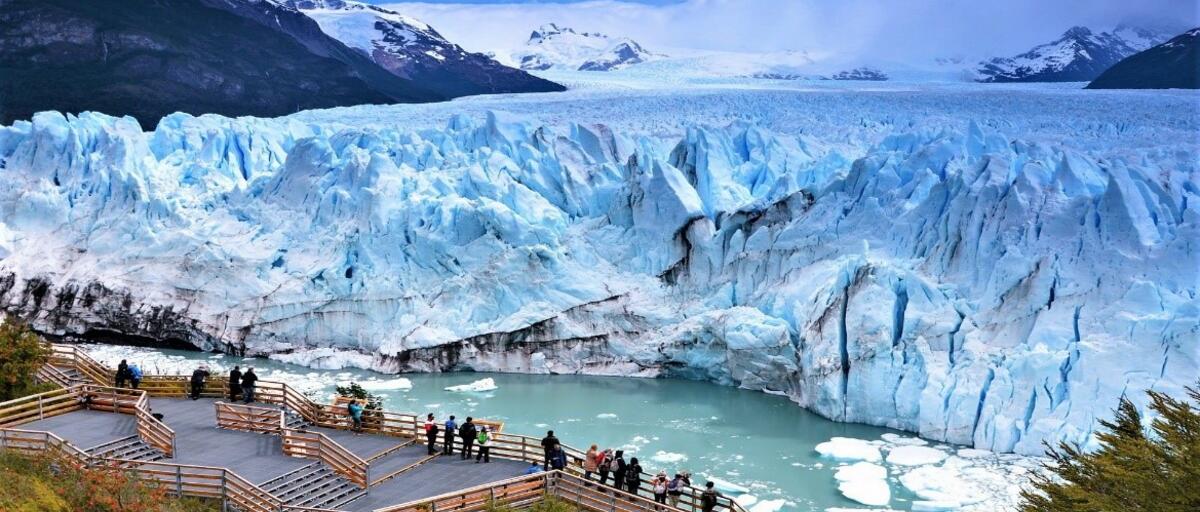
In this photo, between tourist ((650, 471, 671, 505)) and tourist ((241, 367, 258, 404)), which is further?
tourist ((241, 367, 258, 404))

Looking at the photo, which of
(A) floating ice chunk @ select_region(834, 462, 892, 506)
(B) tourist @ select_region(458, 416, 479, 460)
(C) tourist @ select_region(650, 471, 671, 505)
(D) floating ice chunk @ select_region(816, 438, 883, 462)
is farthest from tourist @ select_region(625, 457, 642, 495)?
(D) floating ice chunk @ select_region(816, 438, 883, 462)

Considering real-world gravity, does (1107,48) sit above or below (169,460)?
above

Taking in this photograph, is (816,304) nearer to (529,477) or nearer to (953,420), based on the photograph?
(953,420)

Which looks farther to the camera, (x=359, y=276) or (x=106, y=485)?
(x=359, y=276)

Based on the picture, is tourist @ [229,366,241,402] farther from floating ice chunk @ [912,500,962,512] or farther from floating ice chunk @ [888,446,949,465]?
floating ice chunk @ [888,446,949,465]

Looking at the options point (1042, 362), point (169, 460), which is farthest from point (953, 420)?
point (169, 460)

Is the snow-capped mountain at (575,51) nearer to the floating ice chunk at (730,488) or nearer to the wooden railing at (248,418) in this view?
the floating ice chunk at (730,488)
